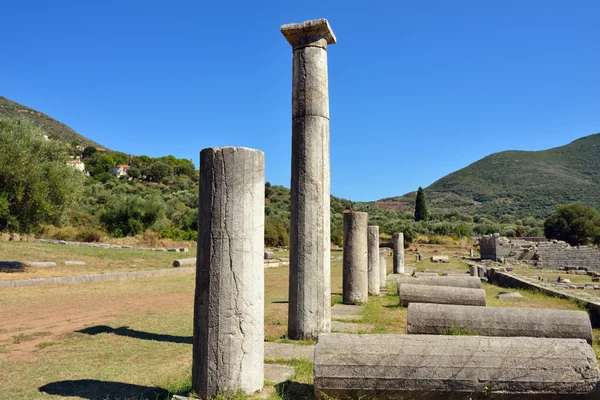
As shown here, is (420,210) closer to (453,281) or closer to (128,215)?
(128,215)

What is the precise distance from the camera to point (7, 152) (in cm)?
1719

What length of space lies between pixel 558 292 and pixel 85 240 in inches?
1152

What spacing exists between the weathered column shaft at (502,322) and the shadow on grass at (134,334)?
3840 mm

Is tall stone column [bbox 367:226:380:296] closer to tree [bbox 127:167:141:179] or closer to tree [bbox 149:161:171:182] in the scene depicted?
tree [bbox 149:161:171:182]

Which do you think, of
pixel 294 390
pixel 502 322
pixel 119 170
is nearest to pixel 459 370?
pixel 294 390

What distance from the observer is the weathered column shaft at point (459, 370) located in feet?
13.9

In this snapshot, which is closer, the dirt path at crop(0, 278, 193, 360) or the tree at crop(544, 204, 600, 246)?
the dirt path at crop(0, 278, 193, 360)

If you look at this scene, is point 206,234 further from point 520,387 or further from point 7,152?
point 7,152

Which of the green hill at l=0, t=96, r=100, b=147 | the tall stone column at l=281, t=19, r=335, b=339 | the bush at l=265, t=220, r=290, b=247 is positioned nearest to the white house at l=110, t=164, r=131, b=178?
the green hill at l=0, t=96, r=100, b=147

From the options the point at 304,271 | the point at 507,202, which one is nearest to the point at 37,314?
the point at 304,271

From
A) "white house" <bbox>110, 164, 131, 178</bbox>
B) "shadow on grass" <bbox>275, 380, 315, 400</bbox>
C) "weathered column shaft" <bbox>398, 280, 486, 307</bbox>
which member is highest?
"white house" <bbox>110, 164, 131, 178</bbox>

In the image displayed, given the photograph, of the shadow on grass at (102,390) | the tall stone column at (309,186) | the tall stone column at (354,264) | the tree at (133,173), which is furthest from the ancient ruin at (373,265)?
the tree at (133,173)

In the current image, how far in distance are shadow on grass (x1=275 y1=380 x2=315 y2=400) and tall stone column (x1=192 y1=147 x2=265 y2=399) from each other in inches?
11.4

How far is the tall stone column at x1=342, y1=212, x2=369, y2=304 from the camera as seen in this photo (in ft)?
37.1
